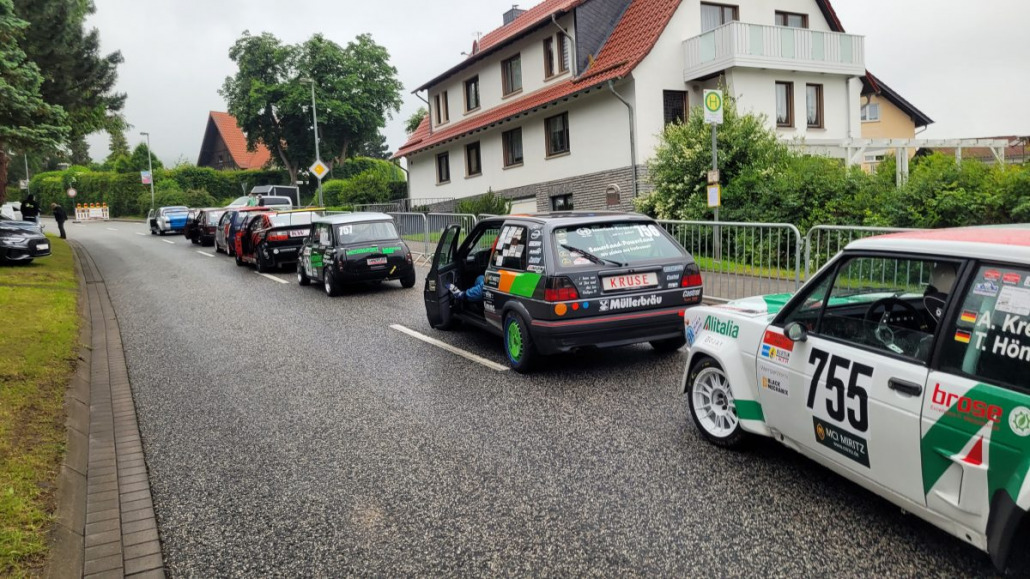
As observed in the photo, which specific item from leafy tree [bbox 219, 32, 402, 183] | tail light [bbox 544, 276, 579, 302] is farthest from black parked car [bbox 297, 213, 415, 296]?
leafy tree [bbox 219, 32, 402, 183]

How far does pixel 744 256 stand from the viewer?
1047 cm

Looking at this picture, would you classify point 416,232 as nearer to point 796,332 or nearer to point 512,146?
point 512,146

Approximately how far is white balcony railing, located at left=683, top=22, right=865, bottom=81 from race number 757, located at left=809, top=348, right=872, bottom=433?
20508mm

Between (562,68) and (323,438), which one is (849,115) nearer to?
(562,68)

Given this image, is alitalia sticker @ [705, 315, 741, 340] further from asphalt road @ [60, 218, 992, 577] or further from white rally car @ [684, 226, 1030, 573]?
asphalt road @ [60, 218, 992, 577]

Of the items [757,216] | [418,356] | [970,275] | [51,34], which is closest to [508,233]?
[418,356]

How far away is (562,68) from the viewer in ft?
86.3

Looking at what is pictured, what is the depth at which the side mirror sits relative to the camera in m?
4.10

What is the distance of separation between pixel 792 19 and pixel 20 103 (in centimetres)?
2374

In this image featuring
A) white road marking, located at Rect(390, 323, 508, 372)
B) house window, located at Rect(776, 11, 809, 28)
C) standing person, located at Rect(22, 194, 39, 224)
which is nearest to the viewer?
white road marking, located at Rect(390, 323, 508, 372)

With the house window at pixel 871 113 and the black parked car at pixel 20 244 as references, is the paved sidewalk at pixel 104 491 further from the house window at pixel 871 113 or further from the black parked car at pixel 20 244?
the house window at pixel 871 113

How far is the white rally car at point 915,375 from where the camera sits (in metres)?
2.98

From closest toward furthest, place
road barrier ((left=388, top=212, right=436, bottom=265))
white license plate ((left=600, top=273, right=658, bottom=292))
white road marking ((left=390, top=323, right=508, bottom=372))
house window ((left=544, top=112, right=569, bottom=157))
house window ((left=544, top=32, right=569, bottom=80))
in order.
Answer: white license plate ((left=600, top=273, right=658, bottom=292)), white road marking ((left=390, top=323, right=508, bottom=372)), road barrier ((left=388, top=212, right=436, bottom=265)), house window ((left=544, top=32, right=569, bottom=80)), house window ((left=544, top=112, right=569, bottom=157))

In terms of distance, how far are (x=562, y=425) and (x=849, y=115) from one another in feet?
79.8
